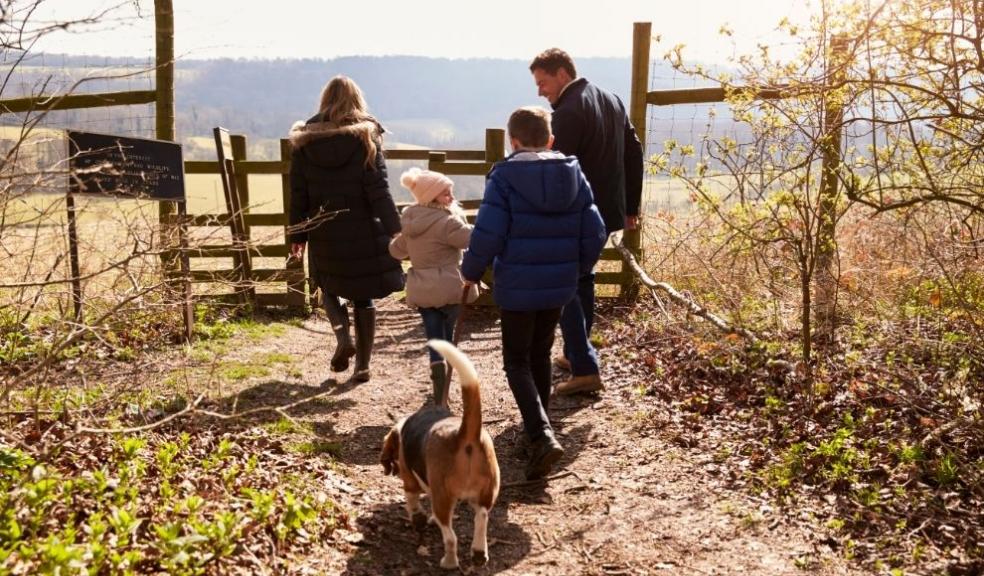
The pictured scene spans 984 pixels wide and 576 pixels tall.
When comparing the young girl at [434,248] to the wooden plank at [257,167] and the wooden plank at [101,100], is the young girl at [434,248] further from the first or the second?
the wooden plank at [101,100]

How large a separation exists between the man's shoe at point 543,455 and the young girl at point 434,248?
3.17ft

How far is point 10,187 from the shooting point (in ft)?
10.9

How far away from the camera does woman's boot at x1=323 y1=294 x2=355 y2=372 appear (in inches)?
263

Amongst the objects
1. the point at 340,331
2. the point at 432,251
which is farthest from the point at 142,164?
the point at 432,251

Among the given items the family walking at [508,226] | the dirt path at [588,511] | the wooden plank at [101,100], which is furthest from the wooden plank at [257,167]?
the dirt path at [588,511]

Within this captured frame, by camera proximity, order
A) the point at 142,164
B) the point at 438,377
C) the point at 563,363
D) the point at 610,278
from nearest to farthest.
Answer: the point at 438,377 → the point at 563,363 → the point at 142,164 → the point at 610,278

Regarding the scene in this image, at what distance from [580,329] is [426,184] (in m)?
1.65

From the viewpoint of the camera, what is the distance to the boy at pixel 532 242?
14.5 ft

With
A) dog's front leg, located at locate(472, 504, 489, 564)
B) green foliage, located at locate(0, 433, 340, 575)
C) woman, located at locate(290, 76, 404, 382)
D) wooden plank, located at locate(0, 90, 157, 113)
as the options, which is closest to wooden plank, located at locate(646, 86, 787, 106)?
woman, located at locate(290, 76, 404, 382)

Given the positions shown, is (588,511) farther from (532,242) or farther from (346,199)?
(346,199)

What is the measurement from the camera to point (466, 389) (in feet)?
10.8

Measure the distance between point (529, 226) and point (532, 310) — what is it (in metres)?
0.49

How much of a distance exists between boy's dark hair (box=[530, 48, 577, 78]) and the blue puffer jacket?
149 cm

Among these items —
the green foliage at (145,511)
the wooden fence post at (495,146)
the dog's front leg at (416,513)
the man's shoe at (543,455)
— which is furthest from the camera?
the wooden fence post at (495,146)
